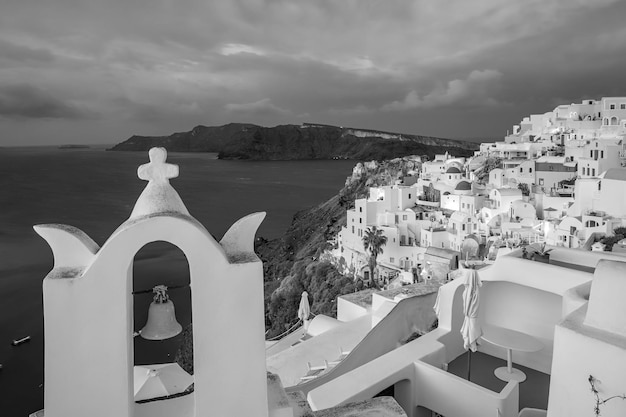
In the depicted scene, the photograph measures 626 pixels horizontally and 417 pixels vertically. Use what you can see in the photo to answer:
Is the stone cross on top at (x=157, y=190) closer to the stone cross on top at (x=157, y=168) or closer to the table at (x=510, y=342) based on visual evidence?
the stone cross on top at (x=157, y=168)

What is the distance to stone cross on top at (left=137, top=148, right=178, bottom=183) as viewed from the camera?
2.74 metres

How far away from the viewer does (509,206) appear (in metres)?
32.3

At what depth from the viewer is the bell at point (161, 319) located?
3.20m

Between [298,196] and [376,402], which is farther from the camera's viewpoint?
[298,196]

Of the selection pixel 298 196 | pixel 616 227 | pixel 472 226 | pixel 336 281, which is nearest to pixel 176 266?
pixel 336 281

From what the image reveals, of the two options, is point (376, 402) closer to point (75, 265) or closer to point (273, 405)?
point (273, 405)

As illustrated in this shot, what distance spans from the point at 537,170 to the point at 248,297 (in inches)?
1651

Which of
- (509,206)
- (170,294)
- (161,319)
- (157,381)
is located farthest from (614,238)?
(170,294)

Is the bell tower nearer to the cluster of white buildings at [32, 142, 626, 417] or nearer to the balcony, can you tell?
the cluster of white buildings at [32, 142, 626, 417]

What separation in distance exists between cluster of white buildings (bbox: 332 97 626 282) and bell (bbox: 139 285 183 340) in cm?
2548

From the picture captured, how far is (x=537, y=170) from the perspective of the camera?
38.8 m

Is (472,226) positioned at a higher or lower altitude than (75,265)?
lower

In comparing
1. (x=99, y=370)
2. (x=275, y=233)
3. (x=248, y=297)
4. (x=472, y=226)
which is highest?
(x=248, y=297)

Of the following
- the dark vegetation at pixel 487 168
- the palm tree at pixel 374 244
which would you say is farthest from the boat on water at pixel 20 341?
the dark vegetation at pixel 487 168
